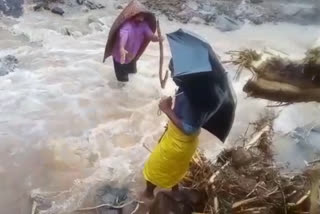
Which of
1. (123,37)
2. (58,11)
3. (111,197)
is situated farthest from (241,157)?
(58,11)

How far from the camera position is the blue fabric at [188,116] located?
4.41m

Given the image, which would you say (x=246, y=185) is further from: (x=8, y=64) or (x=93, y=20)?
(x=93, y=20)

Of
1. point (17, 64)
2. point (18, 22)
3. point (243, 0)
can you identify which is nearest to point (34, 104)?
point (17, 64)

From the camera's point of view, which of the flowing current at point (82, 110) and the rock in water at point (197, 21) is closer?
the flowing current at point (82, 110)

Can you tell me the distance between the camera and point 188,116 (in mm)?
4438

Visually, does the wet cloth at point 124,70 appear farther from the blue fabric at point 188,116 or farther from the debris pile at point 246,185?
the blue fabric at point 188,116

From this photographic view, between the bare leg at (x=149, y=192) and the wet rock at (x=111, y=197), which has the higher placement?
the bare leg at (x=149, y=192)

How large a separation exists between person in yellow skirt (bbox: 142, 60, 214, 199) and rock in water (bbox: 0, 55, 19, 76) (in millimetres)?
3435

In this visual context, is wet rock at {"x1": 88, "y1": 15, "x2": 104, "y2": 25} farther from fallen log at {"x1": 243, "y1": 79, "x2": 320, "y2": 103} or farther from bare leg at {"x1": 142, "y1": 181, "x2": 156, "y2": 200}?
fallen log at {"x1": 243, "y1": 79, "x2": 320, "y2": 103}

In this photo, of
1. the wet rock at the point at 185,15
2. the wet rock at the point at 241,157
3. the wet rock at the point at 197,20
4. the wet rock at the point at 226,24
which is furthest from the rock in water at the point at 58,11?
the wet rock at the point at 241,157

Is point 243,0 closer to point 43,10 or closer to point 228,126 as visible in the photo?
point 43,10

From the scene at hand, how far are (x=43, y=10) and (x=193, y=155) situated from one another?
17.6ft

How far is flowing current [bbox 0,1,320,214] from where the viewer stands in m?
5.75

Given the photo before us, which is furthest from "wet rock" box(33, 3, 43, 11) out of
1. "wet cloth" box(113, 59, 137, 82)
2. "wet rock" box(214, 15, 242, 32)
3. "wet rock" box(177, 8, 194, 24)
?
"wet rock" box(214, 15, 242, 32)
